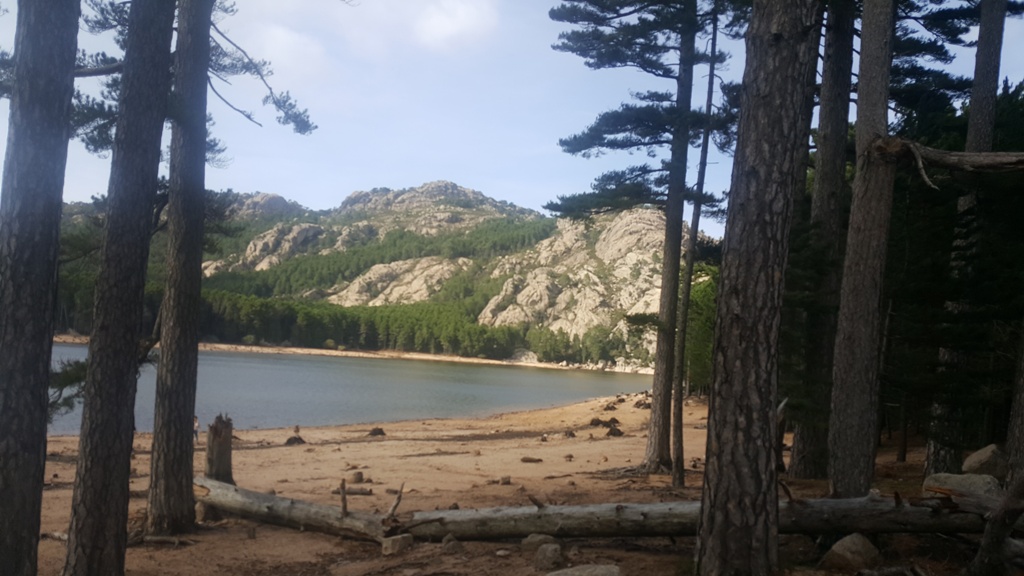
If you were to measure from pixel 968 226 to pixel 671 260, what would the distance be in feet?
13.2

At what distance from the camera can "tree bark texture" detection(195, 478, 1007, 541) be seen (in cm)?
577

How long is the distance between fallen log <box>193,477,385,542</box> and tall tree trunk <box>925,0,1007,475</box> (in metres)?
6.69

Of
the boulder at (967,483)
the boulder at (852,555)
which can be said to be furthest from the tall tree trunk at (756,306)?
the boulder at (967,483)

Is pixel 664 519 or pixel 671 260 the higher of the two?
pixel 671 260

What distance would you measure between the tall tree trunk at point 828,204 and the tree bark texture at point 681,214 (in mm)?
1561

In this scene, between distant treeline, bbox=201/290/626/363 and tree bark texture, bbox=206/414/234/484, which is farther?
distant treeline, bbox=201/290/626/363

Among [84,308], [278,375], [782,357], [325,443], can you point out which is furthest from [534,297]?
[782,357]

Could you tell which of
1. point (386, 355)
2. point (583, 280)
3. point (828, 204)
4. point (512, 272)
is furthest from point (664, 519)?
point (512, 272)

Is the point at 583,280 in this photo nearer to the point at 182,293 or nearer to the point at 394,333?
the point at 394,333

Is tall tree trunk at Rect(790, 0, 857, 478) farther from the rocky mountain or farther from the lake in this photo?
the rocky mountain

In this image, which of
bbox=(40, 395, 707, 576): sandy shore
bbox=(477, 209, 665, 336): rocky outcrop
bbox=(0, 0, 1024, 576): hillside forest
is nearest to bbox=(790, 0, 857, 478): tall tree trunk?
bbox=(0, 0, 1024, 576): hillside forest

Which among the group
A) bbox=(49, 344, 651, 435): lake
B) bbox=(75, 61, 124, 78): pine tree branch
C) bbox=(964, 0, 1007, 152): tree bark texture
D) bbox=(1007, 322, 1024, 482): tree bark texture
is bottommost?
bbox=(49, 344, 651, 435): lake

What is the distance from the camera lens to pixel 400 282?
7087 inches

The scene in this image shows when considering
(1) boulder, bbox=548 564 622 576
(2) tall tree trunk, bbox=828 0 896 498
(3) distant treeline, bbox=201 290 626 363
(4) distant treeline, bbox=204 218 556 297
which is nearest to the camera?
(1) boulder, bbox=548 564 622 576
